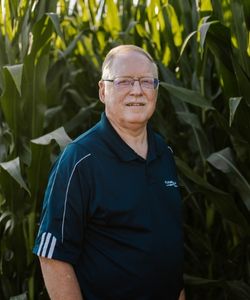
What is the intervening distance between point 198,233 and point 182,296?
1.76 feet

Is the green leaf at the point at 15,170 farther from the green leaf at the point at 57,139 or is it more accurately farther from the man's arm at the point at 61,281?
the man's arm at the point at 61,281

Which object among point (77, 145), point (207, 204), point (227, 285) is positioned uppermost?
point (77, 145)

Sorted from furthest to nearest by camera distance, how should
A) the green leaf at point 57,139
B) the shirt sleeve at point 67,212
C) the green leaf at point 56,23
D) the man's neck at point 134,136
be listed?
the green leaf at point 56,23 → the green leaf at point 57,139 → the man's neck at point 134,136 → the shirt sleeve at point 67,212

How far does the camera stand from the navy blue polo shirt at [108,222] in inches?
67.8

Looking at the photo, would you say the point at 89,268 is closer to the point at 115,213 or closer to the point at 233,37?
the point at 115,213

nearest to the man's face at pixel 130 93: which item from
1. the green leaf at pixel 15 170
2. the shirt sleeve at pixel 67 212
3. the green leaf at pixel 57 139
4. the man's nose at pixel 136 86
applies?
the man's nose at pixel 136 86

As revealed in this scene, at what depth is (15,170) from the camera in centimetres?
225

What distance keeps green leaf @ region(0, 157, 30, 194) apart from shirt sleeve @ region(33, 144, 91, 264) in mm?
482

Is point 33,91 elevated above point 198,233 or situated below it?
above

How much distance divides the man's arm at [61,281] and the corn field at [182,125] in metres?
0.54

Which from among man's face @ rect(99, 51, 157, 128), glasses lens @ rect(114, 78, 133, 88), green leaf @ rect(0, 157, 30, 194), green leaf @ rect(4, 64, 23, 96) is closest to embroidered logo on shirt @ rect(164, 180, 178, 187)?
man's face @ rect(99, 51, 157, 128)

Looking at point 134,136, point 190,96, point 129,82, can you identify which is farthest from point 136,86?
point 190,96

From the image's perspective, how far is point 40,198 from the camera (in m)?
2.48

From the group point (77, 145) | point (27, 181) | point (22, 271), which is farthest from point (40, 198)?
point (77, 145)
